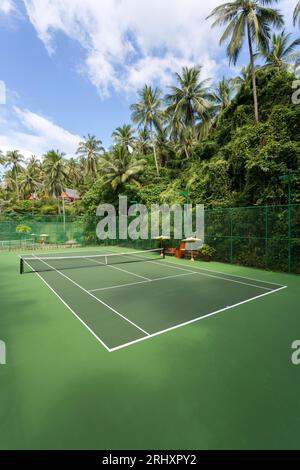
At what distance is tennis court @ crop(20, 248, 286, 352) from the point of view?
4786 mm

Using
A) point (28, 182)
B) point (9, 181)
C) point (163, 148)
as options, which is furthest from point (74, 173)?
point (163, 148)

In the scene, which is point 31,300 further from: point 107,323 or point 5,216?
point 5,216

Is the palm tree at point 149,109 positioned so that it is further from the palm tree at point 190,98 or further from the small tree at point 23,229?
the small tree at point 23,229

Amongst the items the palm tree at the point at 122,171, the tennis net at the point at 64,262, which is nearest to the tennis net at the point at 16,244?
the tennis net at the point at 64,262

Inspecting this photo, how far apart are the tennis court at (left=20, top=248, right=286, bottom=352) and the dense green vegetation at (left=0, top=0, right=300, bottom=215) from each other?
5.59m

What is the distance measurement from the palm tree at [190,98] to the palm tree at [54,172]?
19843 millimetres

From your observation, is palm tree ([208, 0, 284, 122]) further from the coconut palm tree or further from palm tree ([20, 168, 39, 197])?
the coconut palm tree

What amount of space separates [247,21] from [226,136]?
700cm

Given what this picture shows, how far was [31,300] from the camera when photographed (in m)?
6.54

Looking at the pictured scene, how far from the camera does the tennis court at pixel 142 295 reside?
15.7ft

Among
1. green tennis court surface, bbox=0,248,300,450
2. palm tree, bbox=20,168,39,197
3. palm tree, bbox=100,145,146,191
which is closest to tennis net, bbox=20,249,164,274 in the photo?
green tennis court surface, bbox=0,248,300,450
